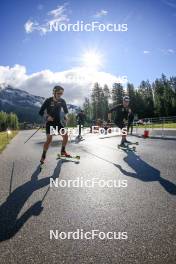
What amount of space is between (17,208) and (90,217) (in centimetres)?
131

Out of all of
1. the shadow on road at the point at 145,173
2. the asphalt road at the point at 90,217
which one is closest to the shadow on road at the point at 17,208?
the asphalt road at the point at 90,217

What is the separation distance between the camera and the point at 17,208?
17.1 ft

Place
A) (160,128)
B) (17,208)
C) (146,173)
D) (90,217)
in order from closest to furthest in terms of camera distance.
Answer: (90,217) < (17,208) < (146,173) < (160,128)

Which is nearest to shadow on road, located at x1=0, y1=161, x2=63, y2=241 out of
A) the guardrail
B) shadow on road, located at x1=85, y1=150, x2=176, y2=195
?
shadow on road, located at x1=85, y1=150, x2=176, y2=195

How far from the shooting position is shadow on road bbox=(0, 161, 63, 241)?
424cm

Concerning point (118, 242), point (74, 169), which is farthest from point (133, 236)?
point (74, 169)

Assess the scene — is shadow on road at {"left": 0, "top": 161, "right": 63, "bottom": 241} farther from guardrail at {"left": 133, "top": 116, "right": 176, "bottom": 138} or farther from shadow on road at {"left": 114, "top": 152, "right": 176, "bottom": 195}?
guardrail at {"left": 133, "top": 116, "right": 176, "bottom": 138}

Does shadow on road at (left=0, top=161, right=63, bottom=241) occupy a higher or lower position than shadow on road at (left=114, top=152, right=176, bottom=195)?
lower

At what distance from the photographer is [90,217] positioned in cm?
468

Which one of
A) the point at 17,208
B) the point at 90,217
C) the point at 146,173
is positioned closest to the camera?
the point at 90,217

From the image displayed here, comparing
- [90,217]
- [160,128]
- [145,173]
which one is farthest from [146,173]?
[160,128]

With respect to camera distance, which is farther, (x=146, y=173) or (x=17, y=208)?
(x=146, y=173)

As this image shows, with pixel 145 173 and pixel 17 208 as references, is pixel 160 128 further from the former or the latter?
pixel 17 208

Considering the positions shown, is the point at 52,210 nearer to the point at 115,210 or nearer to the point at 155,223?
the point at 115,210
